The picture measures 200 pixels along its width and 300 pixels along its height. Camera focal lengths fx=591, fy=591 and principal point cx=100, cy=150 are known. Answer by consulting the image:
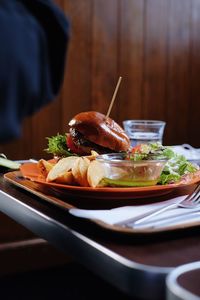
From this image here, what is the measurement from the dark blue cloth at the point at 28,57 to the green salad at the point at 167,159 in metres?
0.53

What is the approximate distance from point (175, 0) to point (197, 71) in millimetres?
345

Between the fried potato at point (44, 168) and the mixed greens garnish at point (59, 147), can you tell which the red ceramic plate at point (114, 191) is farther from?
the mixed greens garnish at point (59, 147)

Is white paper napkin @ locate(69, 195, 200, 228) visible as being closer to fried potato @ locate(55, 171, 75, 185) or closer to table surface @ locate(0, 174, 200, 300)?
table surface @ locate(0, 174, 200, 300)

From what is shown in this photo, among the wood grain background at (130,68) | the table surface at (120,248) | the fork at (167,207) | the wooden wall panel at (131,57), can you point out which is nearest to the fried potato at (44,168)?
the table surface at (120,248)

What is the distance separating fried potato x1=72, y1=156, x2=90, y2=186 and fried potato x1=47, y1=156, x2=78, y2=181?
15 mm

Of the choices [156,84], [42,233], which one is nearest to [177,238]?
[42,233]

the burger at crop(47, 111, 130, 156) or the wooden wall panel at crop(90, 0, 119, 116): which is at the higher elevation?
the wooden wall panel at crop(90, 0, 119, 116)

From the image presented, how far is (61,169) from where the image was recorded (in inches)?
39.9

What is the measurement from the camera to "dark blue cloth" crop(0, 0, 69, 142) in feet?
1.54

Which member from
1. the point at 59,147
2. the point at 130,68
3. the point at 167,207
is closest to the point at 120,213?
the point at 167,207

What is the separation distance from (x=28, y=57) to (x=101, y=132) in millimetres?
685

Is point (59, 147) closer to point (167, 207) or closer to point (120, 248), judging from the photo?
point (167, 207)

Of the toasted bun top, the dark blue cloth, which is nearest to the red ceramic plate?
the toasted bun top

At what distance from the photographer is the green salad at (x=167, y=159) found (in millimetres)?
1035
